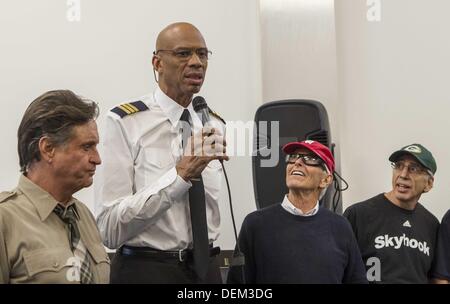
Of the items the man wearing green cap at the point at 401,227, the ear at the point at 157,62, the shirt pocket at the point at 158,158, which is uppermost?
the ear at the point at 157,62

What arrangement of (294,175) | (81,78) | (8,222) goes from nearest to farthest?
(8,222)
(294,175)
(81,78)

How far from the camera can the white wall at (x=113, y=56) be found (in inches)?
144

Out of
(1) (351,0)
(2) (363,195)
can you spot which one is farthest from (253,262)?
(1) (351,0)

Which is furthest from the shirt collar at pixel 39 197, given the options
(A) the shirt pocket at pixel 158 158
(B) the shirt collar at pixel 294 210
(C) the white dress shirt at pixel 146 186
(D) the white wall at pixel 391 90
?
(D) the white wall at pixel 391 90

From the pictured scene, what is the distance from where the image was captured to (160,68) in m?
2.35

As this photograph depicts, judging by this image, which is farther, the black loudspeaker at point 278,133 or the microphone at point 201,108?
the black loudspeaker at point 278,133

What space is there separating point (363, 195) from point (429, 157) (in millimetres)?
623

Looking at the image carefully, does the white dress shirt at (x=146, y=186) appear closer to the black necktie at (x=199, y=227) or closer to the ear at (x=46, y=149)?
the black necktie at (x=199, y=227)

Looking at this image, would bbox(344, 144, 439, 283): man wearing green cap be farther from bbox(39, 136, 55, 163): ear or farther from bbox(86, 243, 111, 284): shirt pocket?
bbox(39, 136, 55, 163): ear

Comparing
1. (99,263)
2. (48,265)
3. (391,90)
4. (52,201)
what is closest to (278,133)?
(391,90)

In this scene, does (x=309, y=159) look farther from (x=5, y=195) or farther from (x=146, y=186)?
(x=5, y=195)

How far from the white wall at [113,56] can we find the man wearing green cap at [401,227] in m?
0.82

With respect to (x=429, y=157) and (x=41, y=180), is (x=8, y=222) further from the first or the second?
(x=429, y=157)

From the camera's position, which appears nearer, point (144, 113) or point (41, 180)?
point (41, 180)
